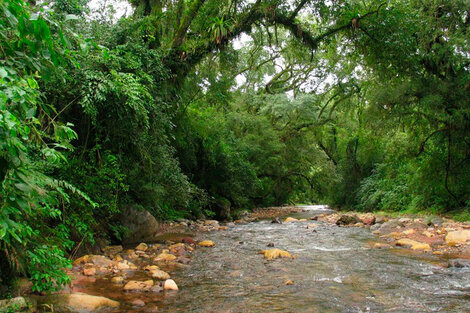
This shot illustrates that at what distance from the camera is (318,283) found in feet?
13.9

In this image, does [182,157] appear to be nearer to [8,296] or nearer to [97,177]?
[97,177]

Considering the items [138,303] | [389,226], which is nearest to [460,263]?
[138,303]

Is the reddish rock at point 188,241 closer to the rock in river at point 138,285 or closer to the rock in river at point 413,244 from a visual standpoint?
the rock in river at point 138,285

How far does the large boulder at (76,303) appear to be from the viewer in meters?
3.10

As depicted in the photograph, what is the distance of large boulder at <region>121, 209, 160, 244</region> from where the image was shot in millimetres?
7074

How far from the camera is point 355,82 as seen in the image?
1614 cm

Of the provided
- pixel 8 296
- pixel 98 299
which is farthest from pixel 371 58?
pixel 8 296

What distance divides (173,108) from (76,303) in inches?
254

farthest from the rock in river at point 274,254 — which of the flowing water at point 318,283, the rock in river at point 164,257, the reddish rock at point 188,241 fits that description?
the reddish rock at point 188,241

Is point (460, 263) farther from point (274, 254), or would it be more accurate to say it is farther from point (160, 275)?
point (160, 275)

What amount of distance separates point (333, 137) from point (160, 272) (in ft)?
67.2

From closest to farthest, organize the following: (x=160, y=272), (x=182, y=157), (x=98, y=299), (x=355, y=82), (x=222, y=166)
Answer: (x=98, y=299)
(x=160, y=272)
(x=182, y=157)
(x=222, y=166)
(x=355, y=82)

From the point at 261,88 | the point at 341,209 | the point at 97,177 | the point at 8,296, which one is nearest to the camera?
the point at 8,296

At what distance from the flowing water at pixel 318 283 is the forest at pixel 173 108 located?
5.40 feet
